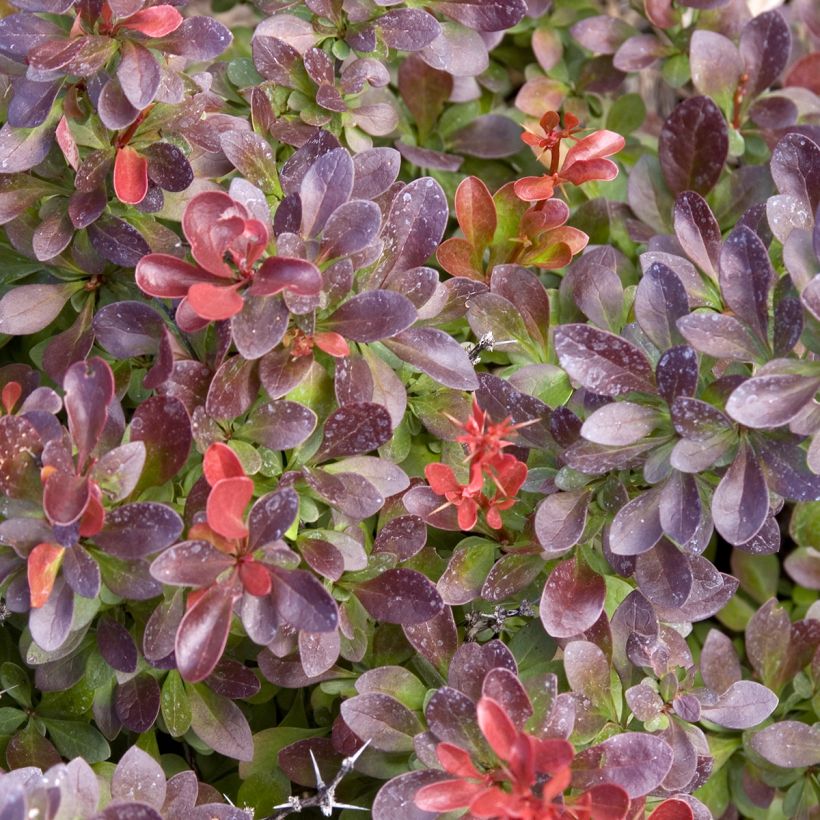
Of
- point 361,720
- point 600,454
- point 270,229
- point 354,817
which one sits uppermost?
point 270,229

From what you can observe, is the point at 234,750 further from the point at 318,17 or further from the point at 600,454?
the point at 318,17

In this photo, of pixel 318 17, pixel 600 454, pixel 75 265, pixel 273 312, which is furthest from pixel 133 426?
pixel 318 17

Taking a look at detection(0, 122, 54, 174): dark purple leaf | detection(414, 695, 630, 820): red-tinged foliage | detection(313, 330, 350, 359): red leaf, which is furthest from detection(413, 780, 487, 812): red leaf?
detection(0, 122, 54, 174): dark purple leaf

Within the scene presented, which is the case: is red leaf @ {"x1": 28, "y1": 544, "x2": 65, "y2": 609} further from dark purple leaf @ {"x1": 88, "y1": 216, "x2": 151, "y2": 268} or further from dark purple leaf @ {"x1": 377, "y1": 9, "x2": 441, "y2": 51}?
dark purple leaf @ {"x1": 377, "y1": 9, "x2": 441, "y2": 51}

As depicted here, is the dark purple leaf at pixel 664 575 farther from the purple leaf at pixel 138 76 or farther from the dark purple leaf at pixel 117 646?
the purple leaf at pixel 138 76

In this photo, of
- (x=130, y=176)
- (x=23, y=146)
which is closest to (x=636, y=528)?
(x=130, y=176)

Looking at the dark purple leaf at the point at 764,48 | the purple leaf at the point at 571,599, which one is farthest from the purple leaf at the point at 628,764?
the dark purple leaf at the point at 764,48
